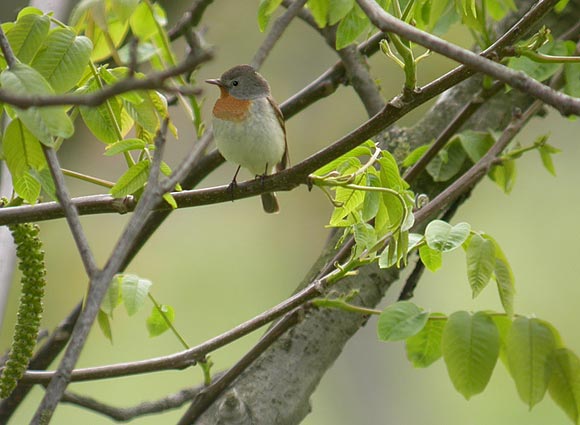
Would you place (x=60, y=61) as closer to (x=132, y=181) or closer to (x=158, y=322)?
(x=132, y=181)

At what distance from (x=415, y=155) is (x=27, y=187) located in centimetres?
109

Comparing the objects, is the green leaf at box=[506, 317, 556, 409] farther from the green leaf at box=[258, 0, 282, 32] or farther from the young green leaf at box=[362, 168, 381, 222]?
the green leaf at box=[258, 0, 282, 32]

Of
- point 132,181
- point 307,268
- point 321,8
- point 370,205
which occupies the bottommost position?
point 307,268

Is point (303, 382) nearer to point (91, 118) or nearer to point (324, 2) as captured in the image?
point (91, 118)

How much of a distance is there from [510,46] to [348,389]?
327cm

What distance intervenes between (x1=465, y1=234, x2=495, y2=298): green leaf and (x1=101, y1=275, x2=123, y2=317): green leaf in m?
0.69

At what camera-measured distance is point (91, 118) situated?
1567 millimetres

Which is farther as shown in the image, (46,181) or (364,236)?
(364,236)

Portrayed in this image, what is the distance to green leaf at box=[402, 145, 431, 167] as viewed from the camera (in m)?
2.19

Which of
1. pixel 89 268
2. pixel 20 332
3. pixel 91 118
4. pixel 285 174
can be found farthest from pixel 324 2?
pixel 20 332

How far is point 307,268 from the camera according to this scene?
4.47 m

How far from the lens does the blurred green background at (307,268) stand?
14.1ft

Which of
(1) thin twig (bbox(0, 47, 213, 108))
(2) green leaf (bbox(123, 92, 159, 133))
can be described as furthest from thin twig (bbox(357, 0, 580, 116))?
(2) green leaf (bbox(123, 92, 159, 133))

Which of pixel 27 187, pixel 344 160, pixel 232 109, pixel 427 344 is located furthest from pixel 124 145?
pixel 232 109
